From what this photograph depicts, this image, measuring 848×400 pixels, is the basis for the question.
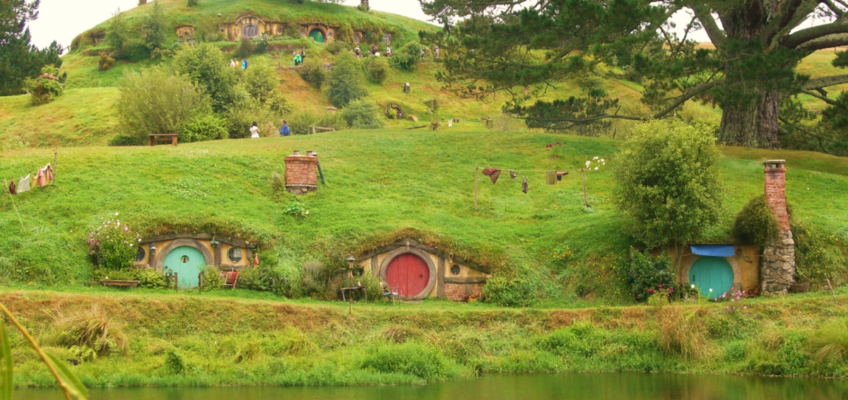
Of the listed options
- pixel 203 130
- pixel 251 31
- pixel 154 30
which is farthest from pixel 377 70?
pixel 203 130

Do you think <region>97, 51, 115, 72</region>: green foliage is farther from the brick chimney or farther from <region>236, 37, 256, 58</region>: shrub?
the brick chimney

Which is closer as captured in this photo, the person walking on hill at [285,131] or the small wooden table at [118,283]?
the small wooden table at [118,283]

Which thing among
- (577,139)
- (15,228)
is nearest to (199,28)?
(577,139)

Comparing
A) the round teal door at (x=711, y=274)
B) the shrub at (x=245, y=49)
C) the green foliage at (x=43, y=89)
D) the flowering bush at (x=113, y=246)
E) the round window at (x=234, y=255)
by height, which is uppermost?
the shrub at (x=245, y=49)

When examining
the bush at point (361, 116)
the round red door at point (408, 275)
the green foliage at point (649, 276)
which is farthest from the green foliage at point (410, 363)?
the bush at point (361, 116)

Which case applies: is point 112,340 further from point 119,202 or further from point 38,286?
point 119,202

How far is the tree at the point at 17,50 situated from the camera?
58781 millimetres

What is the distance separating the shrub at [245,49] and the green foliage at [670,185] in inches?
2094

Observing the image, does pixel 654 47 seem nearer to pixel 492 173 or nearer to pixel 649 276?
pixel 492 173

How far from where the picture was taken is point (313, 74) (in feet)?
230

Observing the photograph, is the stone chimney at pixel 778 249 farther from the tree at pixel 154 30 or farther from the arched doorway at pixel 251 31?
the arched doorway at pixel 251 31

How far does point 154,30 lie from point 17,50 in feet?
59.0

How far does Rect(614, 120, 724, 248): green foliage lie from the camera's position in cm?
2683

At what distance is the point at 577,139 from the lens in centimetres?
4219
